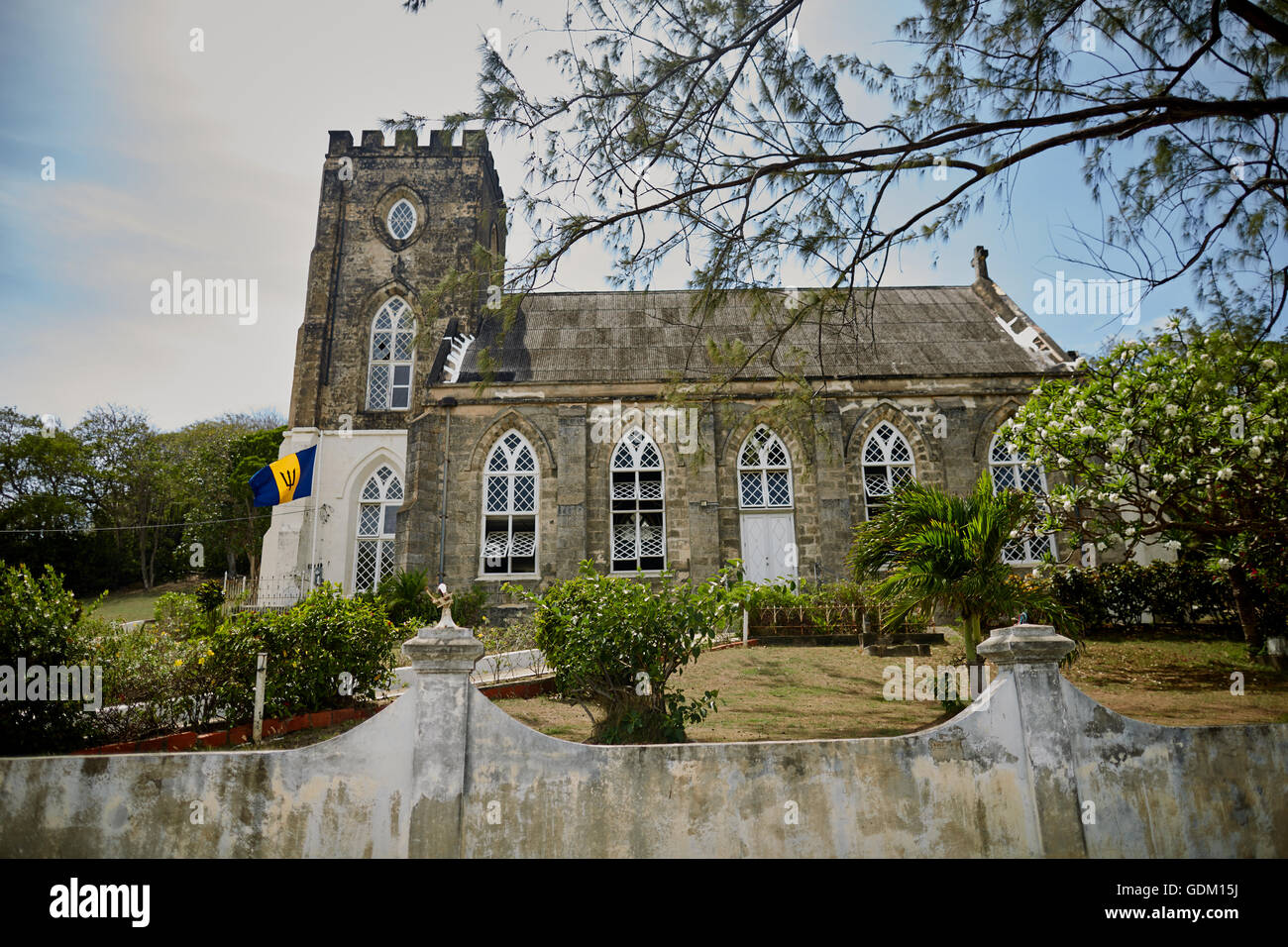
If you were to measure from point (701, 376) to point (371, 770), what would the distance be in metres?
13.5

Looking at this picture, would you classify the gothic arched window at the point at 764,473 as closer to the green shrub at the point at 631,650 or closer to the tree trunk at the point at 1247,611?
the tree trunk at the point at 1247,611

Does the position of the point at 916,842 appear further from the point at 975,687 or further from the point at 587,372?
the point at 587,372

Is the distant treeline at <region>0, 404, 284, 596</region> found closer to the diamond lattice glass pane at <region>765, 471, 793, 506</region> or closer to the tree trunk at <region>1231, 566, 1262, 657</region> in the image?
the diamond lattice glass pane at <region>765, 471, 793, 506</region>

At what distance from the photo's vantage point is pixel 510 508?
17.6 metres

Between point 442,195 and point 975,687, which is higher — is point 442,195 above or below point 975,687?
above

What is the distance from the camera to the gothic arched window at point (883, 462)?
17844 mm

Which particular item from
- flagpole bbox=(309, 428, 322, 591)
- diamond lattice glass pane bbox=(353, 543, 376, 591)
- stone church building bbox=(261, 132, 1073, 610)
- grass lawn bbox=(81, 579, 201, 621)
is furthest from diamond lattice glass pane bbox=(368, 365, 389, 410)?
grass lawn bbox=(81, 579, 201, 621)

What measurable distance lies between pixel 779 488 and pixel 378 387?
12.5 m

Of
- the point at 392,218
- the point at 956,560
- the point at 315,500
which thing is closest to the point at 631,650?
the point at 956,560

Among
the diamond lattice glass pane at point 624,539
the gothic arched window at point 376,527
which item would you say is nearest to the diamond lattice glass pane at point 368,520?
the gothic arched window at point 376,527

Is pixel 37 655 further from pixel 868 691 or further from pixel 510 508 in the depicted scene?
pixel 510 508

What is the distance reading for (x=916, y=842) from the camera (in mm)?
5297

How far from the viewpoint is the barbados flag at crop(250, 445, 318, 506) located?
63.3 ft
